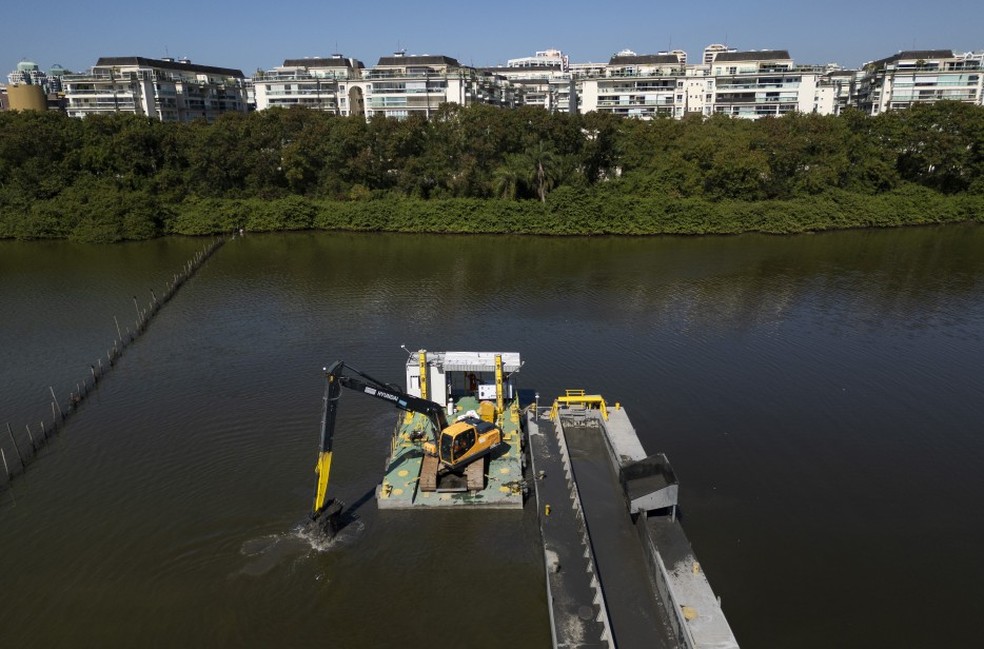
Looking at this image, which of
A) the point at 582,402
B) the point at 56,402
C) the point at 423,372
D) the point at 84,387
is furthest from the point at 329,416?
the point at 84,387

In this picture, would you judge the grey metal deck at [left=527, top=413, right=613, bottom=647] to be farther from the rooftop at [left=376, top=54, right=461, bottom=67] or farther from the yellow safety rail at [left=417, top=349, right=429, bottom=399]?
the rooftop at [left=376, top=54, right=461, bottom=67]

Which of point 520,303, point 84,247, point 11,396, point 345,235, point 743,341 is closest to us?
point 11,396

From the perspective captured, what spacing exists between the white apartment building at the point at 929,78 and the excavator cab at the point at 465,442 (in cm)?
9508

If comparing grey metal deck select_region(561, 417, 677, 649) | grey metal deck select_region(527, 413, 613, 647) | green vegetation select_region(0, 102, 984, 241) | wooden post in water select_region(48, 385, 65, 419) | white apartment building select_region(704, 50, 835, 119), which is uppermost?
white apartment building select_region(704, 50, 835, 119)

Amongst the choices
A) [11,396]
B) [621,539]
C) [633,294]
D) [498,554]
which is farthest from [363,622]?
[633,294]

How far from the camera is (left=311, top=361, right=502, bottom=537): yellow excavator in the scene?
1708 cm

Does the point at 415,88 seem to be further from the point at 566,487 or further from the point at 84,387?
the point at 566,487

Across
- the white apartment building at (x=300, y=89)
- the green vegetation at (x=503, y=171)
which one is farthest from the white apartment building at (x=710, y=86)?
the white apartment building at (x=300, y=89)

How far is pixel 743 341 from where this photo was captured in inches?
1244

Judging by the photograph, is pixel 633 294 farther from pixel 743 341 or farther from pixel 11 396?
pixel 11 396

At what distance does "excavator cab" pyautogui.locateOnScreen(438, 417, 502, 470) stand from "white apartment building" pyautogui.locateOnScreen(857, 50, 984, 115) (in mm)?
95084

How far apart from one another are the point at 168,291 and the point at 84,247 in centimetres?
2101

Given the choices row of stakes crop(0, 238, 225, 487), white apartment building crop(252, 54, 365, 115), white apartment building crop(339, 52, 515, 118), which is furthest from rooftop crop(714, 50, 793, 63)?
row of stakes crop(0, 238, 225, 487)

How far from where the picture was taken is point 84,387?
26203mm
